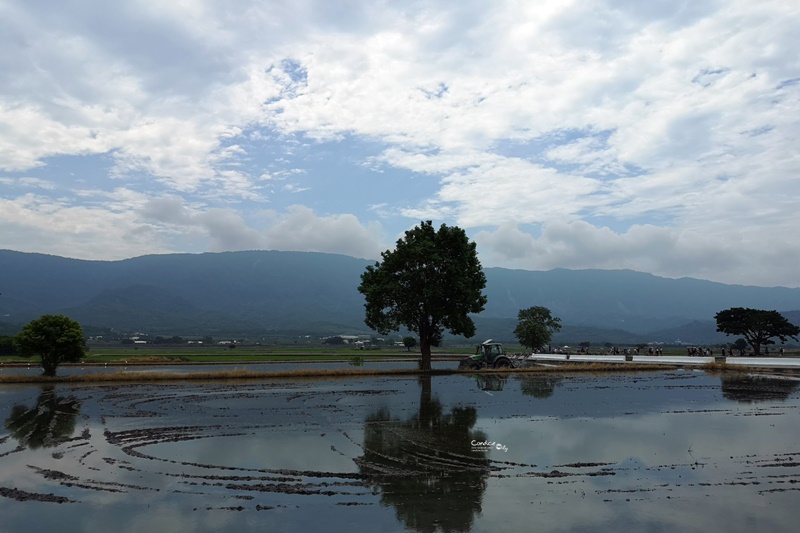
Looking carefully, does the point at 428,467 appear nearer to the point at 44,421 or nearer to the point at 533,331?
the point at 44,421

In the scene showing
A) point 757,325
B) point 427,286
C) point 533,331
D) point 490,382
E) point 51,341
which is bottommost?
point 490,382

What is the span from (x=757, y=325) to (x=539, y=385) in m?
58.7

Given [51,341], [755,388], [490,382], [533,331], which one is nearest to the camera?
[755,388]

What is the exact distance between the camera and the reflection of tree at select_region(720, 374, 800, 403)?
28.8 meters

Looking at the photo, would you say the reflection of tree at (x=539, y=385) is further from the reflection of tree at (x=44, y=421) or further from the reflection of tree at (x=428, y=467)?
the reflection of tree at (x=44, y=421)

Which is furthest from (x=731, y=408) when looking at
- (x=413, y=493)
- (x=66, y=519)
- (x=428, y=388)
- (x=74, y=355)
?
(x=74, y=355)

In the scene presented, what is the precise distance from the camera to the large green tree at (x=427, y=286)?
Answer: 152 ft

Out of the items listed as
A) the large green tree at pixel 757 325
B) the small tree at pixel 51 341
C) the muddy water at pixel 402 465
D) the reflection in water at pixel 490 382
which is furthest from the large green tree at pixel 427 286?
the large green tree at pixel 757 325

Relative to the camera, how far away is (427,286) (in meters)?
46.4

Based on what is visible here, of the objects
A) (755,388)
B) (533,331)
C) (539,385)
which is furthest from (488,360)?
(533,331)

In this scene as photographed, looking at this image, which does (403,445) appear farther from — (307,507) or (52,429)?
(52,429)

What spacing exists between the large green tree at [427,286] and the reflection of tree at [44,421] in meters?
23.8

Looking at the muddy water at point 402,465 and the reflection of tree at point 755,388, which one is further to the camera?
the reflection of tree at point 755,388

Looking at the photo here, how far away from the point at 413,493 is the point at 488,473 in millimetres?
2465
